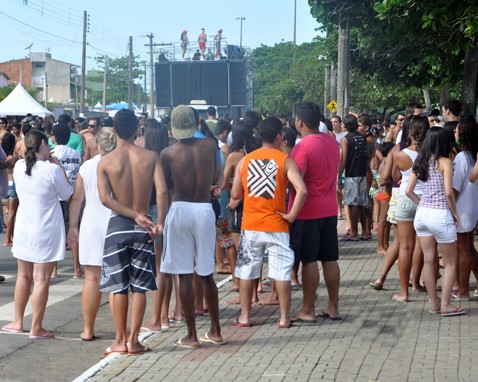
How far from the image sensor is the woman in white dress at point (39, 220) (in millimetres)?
8891

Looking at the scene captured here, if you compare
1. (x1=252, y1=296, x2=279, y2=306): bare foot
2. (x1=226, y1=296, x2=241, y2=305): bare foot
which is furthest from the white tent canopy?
(x1=252, y1=296, x2=279, y2=306): bare foot

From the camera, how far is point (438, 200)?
9250mm

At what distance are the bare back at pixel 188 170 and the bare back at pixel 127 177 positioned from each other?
348 millimetres

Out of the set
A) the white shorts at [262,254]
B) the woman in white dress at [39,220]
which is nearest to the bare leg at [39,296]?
the woman in white dress at [39,220]

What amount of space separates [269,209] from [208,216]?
75 cm

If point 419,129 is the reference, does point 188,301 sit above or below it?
below

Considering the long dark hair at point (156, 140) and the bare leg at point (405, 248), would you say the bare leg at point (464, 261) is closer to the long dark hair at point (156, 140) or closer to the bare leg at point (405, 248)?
the bare leg at point (405, 248)

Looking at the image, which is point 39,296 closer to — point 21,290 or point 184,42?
point 21,290

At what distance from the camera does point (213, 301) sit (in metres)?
8.16

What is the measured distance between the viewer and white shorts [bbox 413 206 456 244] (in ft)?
30.3

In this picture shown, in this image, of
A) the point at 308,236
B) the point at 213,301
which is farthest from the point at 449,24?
the point at 213,301

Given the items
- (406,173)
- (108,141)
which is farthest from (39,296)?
(406,173)

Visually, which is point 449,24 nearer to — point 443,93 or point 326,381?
point 326,381

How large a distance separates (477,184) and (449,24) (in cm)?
413
